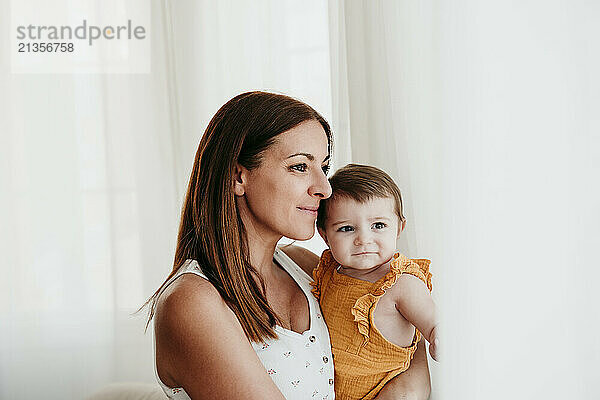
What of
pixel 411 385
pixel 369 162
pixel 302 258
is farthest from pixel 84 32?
pixel 411 385

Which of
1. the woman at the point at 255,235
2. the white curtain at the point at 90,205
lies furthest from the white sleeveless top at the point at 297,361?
the white curtain at the point at 90,205

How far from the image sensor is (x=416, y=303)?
1.26m

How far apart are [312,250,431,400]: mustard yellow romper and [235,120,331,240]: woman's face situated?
0.15 metres

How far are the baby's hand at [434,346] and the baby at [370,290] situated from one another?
0.04 metres

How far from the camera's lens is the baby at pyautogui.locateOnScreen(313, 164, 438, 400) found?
1.28m

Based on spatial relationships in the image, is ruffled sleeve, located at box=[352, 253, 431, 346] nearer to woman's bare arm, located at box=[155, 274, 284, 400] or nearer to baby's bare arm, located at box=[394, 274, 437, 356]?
baby's bare arm, located at box=[394, 274, 437, 356]

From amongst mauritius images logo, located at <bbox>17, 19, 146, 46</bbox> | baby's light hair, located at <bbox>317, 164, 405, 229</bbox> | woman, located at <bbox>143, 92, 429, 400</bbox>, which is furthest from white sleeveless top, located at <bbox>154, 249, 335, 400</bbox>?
mauritius images logo, located at <bbox>17, 19, 146, 46</bbox>

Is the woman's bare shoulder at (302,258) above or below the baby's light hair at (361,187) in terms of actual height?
below

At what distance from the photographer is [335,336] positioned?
51.6 inches

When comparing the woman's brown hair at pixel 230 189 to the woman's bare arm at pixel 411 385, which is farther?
the woman's bare arm at pixel 411 385

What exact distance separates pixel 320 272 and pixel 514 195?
41 cm

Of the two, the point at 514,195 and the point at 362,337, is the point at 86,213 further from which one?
the point at 514,195

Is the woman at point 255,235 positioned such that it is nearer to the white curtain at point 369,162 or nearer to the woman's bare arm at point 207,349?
the woman's bare arm at point 207,349

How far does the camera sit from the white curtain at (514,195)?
1150 millimetres
